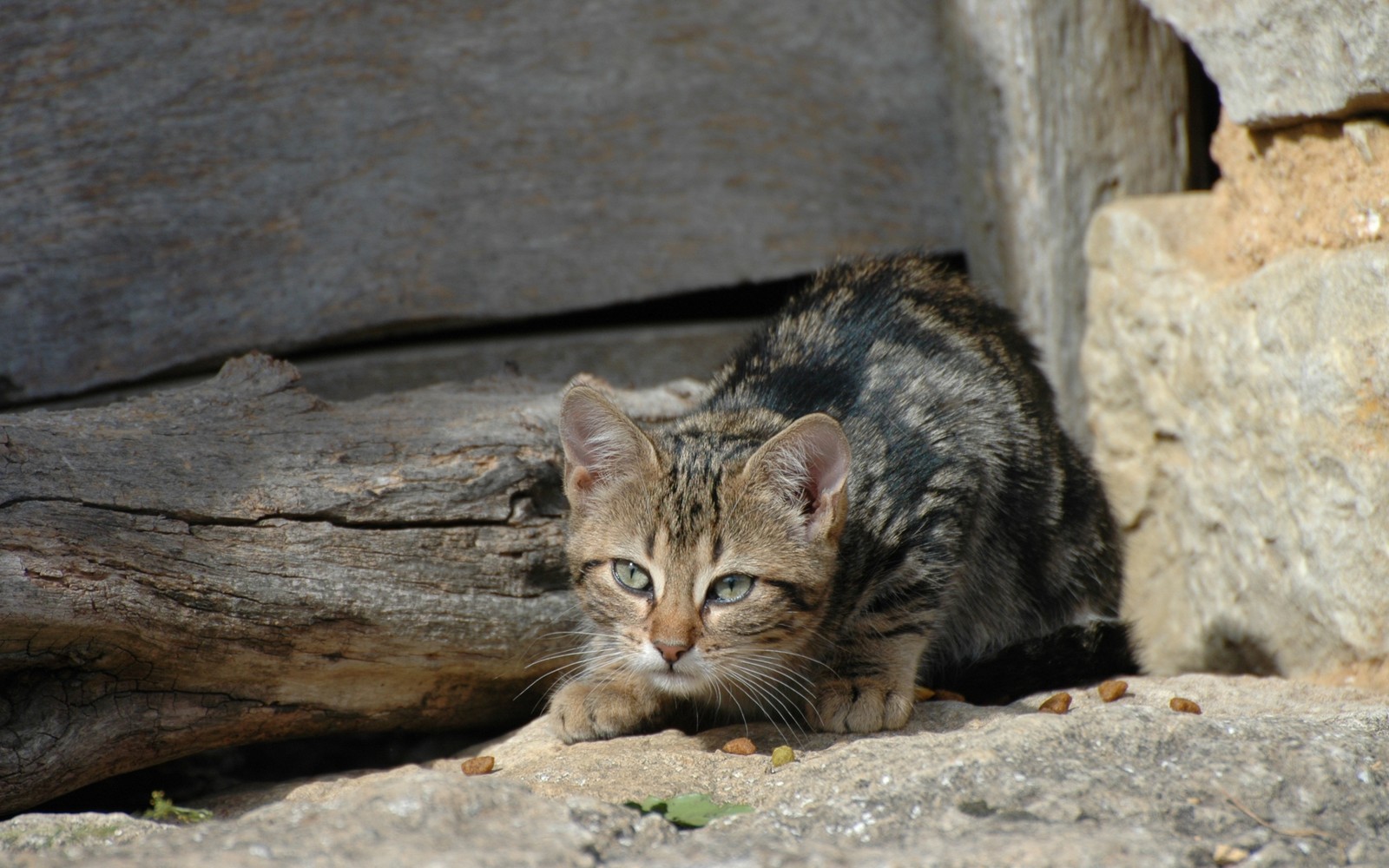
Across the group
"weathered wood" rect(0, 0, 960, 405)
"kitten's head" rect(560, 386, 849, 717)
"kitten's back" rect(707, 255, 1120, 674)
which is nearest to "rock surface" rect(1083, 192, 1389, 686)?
"kitten's back" rect(707, 255, 1120, 674)

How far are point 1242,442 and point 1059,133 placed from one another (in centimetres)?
147

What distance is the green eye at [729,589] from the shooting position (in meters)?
3.14

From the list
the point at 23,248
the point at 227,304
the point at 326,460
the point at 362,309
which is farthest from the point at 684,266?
the point at 23,248

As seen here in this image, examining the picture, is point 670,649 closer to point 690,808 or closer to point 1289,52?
point 690,808

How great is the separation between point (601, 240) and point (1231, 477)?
2.63m

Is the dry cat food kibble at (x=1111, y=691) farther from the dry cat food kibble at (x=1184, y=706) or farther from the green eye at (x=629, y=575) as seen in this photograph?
the green eye at (x=629, y=575)

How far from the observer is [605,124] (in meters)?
4.97

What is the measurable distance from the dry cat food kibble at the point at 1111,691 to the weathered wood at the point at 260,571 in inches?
63.2

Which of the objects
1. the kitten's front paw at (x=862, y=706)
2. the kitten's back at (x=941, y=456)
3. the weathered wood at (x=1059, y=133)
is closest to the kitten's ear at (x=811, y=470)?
the kitten's back at (x=941, y=456)

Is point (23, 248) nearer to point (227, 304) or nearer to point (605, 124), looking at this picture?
point (227, 304)

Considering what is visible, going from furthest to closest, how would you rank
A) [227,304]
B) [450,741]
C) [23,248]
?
[227,304], [23,248], [450,741]

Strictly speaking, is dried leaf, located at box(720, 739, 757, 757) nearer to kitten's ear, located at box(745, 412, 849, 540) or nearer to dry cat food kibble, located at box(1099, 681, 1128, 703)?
kitten's ear, located at box(745, 412, 849, 540)

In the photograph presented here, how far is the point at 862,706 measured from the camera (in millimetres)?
3213

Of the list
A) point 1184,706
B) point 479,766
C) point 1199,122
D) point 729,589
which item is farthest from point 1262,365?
point 479,766
